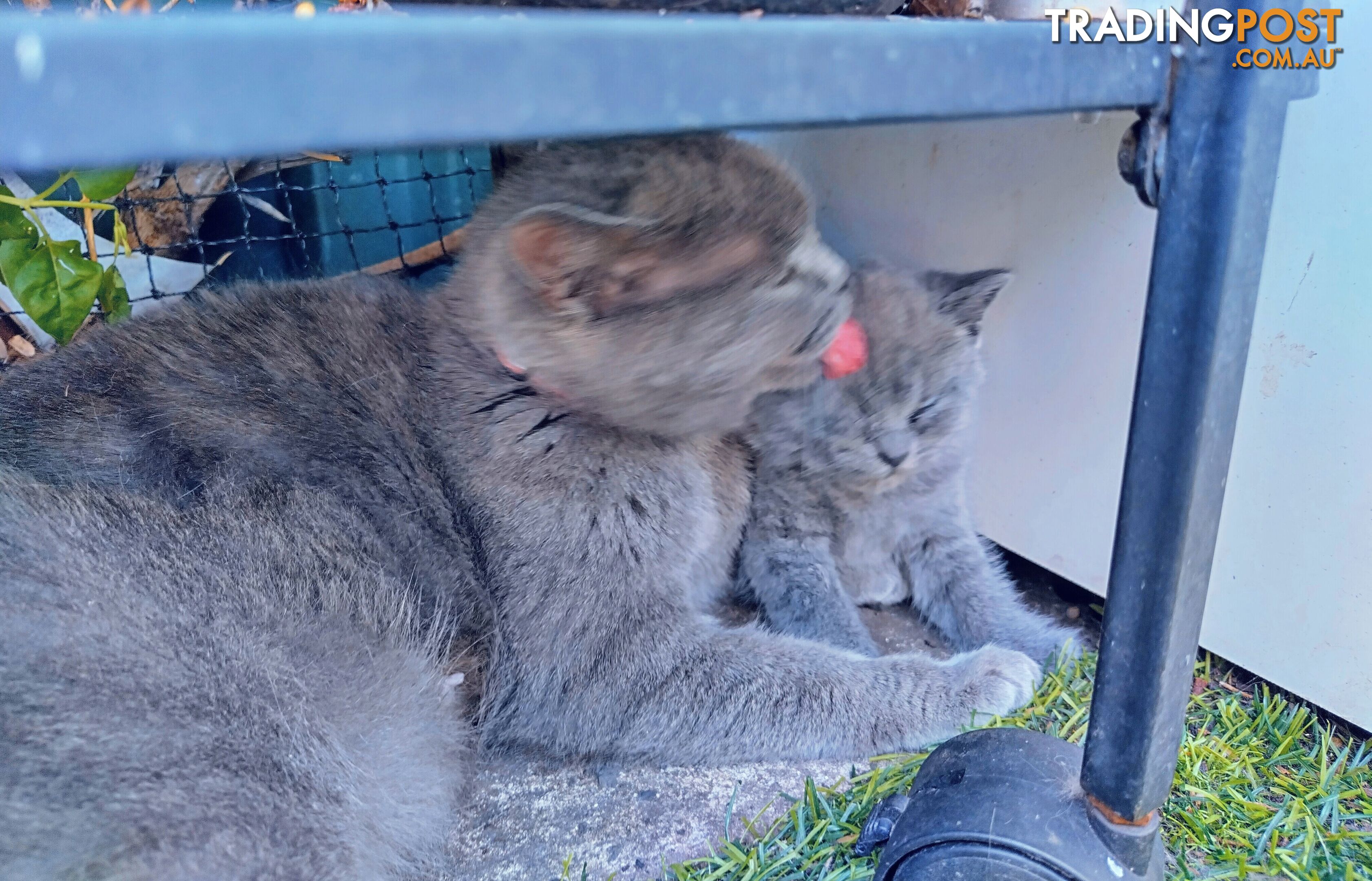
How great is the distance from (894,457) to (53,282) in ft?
5.68

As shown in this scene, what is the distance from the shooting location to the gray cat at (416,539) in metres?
0.98

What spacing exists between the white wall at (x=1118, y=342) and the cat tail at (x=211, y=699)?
3.58 ft

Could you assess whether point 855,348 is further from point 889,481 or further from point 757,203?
point 757,203

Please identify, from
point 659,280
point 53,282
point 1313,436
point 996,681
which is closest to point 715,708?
point 996,681

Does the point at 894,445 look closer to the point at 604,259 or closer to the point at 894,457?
the point at 894,457

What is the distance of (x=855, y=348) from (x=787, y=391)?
0.15m

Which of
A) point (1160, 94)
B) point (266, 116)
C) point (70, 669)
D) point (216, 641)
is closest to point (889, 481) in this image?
point (1160, 94)

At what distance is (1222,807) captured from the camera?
1.28 m

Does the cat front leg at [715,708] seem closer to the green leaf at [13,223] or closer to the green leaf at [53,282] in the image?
the green leaf at [53,282]

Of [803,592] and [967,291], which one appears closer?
[967,291]

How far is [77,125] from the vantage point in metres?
0.37

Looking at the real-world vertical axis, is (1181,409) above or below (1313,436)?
above

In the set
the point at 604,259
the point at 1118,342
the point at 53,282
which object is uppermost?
the point at 604,259

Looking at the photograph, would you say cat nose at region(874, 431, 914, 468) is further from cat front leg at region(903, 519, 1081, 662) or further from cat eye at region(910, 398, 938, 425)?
cat front leg at region(903, 519, 1081, 662)
